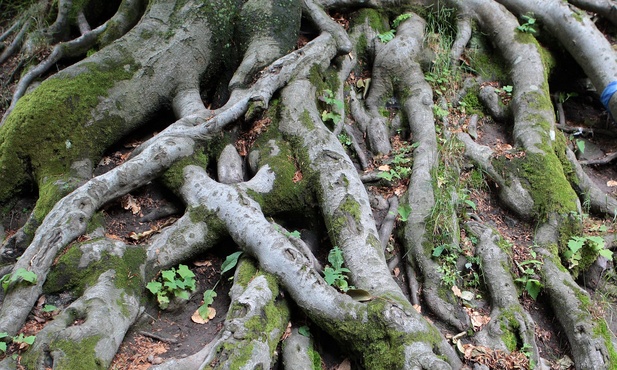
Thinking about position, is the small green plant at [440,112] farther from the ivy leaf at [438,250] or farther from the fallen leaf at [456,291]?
the fallen leaf at [456,291]

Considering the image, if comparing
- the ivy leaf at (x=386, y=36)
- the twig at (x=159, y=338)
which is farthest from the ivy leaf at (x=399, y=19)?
the twig at (x=159, y=338)

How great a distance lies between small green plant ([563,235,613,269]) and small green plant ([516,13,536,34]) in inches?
122

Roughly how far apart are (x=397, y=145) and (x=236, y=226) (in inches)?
92.2

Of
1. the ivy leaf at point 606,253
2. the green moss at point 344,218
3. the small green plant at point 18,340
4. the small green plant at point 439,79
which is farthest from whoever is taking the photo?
the small green plant at point 439,79

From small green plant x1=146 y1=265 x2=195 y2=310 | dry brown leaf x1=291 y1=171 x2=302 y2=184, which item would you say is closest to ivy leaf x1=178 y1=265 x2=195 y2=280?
small green plant x1=146 y1=265 x2=195 y2=310

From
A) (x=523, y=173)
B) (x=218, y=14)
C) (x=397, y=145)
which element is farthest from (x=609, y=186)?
(x=218, y=14)

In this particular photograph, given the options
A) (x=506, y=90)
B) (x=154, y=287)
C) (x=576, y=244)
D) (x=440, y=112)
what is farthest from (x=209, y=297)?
(x=506, y=90)

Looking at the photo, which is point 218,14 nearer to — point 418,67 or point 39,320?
point 418,67

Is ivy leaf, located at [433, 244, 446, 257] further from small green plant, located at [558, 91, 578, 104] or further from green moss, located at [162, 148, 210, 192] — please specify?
small green plant, located at [558, 91, 578, 104]

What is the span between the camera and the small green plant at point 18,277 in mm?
3438

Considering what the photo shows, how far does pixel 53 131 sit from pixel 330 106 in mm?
2631

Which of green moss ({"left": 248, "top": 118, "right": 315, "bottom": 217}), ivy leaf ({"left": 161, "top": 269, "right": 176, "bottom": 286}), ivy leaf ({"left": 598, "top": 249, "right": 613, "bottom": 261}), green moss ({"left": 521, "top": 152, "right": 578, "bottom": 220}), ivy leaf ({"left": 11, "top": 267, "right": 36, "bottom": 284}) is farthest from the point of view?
green moss ({"left": 521, "top": 152, "right": 578, "bottom": 220})

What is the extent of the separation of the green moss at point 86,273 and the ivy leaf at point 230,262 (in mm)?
594

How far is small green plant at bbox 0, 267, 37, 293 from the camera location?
11.3ft
